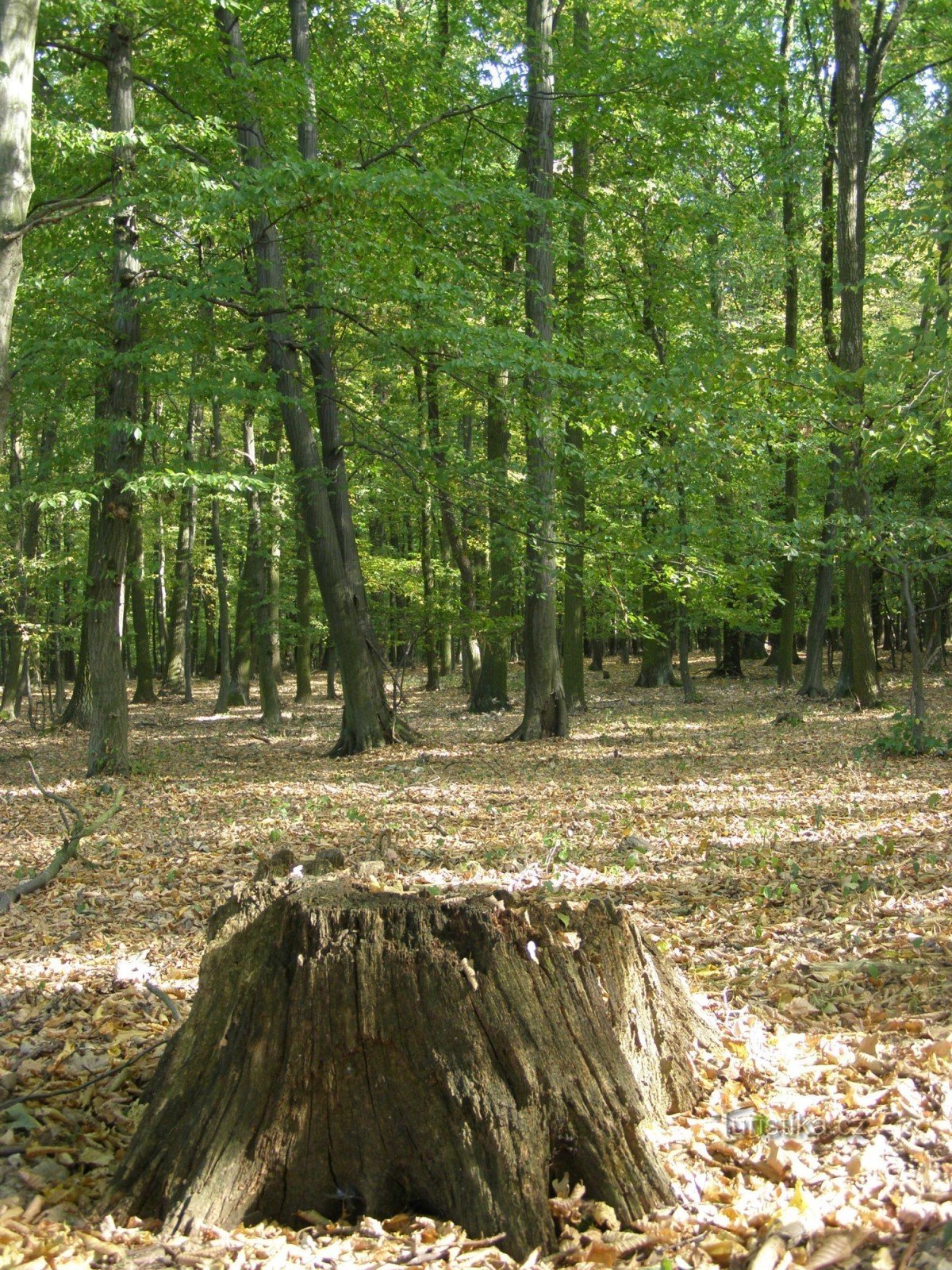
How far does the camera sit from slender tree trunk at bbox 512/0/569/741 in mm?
11391

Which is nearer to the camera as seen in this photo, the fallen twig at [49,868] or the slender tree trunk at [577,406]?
the fallen twig at [49,868]

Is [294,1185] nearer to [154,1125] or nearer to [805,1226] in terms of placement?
[154,1125]

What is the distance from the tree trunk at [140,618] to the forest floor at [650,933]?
6828 mm

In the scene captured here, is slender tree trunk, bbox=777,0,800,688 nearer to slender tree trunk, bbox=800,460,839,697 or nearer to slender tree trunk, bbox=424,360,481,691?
slender tree trunk, bbox=800,460,839,697

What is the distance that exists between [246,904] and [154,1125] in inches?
28.9

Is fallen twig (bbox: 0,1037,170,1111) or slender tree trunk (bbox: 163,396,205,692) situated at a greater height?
slender tree trunk (bbox: 163,396,205,692)

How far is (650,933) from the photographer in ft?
16.9

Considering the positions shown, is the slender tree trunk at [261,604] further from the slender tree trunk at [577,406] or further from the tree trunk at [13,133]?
the tree trunk at [13,133]

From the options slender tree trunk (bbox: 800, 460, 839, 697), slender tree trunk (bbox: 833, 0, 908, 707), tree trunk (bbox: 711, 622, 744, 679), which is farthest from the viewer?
tree trunk (bbox: 711, 622, 744, 679)

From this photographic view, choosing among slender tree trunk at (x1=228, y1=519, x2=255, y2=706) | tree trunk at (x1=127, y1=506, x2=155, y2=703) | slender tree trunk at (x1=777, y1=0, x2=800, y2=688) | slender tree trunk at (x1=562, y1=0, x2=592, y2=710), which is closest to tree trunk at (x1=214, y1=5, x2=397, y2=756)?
slender tree trunk at (x1=562, y1=0, x2=592, y2=710)

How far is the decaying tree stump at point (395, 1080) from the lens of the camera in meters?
2.87

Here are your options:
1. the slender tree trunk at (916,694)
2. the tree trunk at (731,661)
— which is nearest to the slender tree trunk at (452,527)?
the slender tree trunk at (916,694)

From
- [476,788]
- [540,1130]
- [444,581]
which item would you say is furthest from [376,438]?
[540,1130]

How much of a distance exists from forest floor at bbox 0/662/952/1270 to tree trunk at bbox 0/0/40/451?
120 inches
